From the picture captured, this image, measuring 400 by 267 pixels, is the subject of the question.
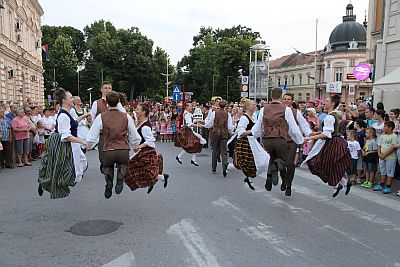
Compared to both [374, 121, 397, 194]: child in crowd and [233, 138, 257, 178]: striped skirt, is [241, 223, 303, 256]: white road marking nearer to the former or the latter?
[233, 138, 257, 178]: striped skirt

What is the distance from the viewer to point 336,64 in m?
69.0

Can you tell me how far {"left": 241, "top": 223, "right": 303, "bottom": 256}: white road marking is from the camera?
4410 millimetres

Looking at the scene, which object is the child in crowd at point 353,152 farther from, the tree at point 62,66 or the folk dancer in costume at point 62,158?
the tree at point 62,66

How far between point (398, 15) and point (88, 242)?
1457 centimetres

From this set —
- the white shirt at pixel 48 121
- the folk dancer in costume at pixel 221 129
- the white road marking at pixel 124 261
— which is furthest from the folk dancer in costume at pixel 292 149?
the white shirt at pixel 48 121

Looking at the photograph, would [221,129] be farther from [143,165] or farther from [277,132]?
[143,165]

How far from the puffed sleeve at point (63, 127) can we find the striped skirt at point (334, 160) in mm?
3946

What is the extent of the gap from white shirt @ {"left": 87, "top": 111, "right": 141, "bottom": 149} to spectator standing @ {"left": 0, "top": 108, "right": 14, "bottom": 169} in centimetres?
588

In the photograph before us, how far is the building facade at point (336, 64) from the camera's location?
65.6 metres

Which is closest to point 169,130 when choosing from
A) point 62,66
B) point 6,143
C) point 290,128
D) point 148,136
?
point 6,143

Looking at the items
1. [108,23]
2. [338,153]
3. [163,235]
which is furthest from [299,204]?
[108,23]

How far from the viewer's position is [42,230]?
5.14m

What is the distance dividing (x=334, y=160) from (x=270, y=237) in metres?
2.00

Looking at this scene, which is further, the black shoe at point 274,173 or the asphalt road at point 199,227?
the black shoe at point 274,173
